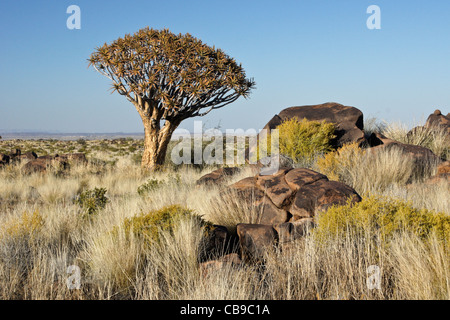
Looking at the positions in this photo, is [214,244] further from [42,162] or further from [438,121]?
[438,121]

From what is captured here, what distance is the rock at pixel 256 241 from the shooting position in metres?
4.23

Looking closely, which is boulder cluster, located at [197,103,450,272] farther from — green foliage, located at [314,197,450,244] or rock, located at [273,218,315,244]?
green foliage, located at [314,197,450,244]

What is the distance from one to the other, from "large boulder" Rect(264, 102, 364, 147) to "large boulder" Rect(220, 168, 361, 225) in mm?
5399

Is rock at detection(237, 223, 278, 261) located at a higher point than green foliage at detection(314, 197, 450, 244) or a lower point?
lower

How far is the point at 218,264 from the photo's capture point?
3.69 metres

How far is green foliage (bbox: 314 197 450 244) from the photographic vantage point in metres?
3.97

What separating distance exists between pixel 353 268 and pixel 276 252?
88 centimetres

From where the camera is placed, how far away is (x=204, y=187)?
26.6ft

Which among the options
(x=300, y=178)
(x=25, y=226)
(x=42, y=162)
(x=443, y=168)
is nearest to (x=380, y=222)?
(x=300, y=178)

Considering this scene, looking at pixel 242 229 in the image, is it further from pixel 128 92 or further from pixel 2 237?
pixel 128 92

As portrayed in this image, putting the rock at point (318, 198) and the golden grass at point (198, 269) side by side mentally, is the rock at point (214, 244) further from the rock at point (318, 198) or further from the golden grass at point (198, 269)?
the rock at point (318, 198)

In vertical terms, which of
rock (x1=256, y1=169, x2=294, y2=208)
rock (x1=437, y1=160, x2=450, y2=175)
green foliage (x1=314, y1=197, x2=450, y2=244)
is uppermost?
rock (x1=437, y1=160, x2=450, y2=175)

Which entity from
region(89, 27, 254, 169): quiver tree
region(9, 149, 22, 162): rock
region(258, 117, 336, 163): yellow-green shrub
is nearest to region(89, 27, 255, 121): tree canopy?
region(89, 27, 254, 169): quiver tree
